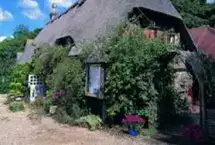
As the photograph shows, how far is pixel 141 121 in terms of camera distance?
10242mm

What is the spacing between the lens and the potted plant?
10198mm

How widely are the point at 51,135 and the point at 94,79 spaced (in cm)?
298

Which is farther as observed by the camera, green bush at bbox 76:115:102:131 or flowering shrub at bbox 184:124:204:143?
green bush at bbox 76:115:102:131

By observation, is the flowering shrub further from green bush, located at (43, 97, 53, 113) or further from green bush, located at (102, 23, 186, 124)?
green bush, located at (43, 97, 53, 113)

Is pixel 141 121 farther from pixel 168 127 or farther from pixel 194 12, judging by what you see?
pixel 194 12

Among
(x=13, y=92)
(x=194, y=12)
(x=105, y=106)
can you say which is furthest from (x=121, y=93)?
(x=194, y=12)

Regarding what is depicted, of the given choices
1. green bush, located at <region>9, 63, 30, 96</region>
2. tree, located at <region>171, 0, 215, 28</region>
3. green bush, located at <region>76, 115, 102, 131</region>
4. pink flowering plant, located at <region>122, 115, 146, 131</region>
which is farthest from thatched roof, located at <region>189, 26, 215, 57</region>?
pink flowering plant, located at <region>122, 115, 146, 131</region>

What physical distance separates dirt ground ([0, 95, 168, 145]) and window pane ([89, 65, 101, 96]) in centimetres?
169

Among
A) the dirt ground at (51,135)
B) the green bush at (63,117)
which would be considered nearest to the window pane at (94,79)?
the green bush at (63,117)

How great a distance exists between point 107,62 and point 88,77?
1.55m

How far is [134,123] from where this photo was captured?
33.6ft

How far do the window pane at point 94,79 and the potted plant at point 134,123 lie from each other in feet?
6.75

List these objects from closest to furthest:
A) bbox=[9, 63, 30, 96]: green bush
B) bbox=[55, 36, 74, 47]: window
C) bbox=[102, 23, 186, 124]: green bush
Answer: bbox=[102, 23, 186, 124]: green bush < bbox=[55, 36, 74, 47]: window < bbox=[9, 63, 30, 96]: green bush

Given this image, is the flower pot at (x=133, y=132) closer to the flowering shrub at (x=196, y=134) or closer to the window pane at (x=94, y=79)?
the flowering shrub at (x=196, y=134)
